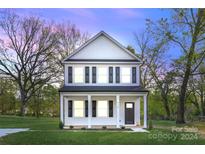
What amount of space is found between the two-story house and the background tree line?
1.63 feet

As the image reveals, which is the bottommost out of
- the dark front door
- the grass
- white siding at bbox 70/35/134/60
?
the grass

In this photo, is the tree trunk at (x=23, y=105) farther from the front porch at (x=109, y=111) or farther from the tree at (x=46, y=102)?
the front porch at (x=109, y=111)

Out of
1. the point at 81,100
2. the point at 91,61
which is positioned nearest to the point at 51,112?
the point at 81,100

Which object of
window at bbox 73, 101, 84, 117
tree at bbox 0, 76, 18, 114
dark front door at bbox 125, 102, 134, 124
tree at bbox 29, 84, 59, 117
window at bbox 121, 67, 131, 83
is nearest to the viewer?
window at bbox 73, 101, 84, 117

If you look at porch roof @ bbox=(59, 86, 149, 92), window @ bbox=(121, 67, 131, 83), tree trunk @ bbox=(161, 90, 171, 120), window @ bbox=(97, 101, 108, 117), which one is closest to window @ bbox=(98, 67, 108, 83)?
porch roof @ bbox=(59, 86, 149, 92)

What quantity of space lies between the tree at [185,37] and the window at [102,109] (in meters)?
3.12

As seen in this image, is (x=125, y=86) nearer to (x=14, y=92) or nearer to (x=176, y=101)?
(x=176, y=101)

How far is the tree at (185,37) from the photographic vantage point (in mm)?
19188

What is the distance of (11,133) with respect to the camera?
55.5ft

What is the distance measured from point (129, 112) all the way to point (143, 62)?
2424 mm

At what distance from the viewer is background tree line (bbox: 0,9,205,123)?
19484 millimetres

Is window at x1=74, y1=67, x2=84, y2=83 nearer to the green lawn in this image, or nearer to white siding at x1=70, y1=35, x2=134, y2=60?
white siding at x1=70, y1=35, x2=134, y2=60

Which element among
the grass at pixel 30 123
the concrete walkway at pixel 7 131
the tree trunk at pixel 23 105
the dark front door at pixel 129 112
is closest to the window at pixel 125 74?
the dark front door at pixel 129 112

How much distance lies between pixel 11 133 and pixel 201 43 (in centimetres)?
855
